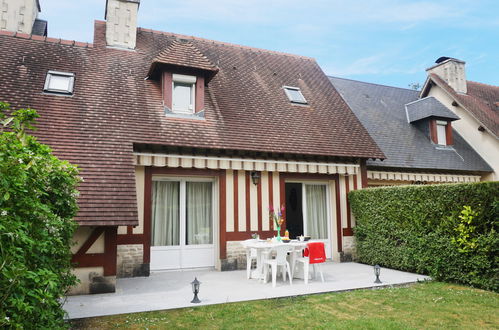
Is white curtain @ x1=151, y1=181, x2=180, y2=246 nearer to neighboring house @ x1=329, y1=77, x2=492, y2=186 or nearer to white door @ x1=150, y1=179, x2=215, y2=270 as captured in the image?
white door @ x1=150, y1=179, x2=215, y2=270

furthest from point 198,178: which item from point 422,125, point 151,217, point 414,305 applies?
point 422,125

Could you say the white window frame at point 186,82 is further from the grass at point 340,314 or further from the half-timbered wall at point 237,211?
the grass at point 340,314

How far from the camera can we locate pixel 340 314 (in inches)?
270

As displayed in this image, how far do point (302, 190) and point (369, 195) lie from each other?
8.10 feet

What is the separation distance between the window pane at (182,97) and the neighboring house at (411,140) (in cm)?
762

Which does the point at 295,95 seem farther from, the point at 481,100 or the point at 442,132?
the point at 481,100

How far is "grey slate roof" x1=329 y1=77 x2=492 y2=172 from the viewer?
638 inches

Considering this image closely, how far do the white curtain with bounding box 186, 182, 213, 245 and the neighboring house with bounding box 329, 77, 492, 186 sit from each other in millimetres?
6809

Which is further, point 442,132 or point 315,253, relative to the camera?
point 442,132

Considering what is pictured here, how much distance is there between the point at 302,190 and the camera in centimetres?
1370

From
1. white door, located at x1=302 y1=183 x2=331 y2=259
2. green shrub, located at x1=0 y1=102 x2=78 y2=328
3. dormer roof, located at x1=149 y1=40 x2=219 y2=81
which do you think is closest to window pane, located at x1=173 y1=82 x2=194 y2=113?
dormer roof, located at x1=149 y1=40 x2=219 y2=81

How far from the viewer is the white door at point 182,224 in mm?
11570

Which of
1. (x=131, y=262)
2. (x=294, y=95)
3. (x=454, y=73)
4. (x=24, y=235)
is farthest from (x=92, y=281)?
(x=454, y=73)

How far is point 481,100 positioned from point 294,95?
13.1 meters
